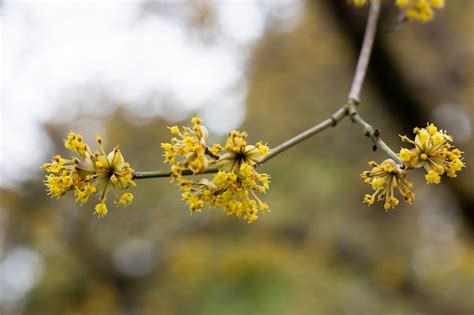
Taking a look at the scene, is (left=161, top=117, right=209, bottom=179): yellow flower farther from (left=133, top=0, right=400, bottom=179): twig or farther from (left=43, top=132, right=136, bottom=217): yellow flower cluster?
(left=43, top=132, right=136, bottom=217): yellow flower cluster

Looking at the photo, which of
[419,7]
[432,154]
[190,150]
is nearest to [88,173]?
[190,150]

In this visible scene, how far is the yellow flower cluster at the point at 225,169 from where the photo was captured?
4.92ft

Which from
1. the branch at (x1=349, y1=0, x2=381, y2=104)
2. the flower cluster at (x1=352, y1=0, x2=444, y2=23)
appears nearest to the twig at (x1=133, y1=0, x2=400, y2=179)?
the branch at (x1=349, y1=0, x2=381, y2=104)

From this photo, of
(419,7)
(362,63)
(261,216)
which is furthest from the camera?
(261,216)

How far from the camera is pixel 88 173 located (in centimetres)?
158

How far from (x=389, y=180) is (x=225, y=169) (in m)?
0.50

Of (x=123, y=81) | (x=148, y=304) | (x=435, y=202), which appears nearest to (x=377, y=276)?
(x=435, y=202)

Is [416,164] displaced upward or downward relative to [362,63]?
downward

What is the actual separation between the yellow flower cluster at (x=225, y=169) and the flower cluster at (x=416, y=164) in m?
0.34

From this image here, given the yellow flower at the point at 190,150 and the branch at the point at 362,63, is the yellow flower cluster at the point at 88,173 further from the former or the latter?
the branch at the point at 362,63

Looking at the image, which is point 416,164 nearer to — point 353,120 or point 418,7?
point 353,120

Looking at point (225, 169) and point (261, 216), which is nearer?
point (225, 169)

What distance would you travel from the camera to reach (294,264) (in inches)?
284

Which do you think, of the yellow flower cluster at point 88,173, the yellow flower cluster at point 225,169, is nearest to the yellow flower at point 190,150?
the yellow flower cluster at point 225,169
